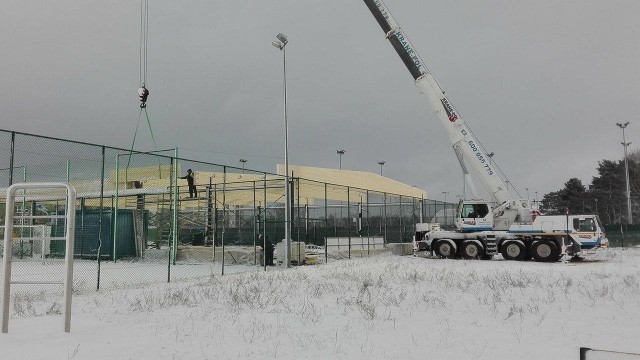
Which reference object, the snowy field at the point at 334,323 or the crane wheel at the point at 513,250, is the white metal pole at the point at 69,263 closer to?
the snowy field at the point at 334,323

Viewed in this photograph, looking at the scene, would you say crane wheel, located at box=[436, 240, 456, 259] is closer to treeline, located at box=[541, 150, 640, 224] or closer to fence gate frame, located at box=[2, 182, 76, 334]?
fence gate frame, located at box=[2, 182, 76, 334]

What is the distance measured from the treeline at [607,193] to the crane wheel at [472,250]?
Answer: 43619 mm

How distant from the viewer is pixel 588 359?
7.57ft

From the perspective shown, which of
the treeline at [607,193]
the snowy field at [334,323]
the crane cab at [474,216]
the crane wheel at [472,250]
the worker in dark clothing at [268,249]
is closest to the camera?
the snowy field at [334,323]

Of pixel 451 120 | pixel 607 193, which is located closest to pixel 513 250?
pixel 451 120

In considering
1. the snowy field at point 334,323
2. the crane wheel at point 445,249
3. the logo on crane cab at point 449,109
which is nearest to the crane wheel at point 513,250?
the crane wheel at point 445,249

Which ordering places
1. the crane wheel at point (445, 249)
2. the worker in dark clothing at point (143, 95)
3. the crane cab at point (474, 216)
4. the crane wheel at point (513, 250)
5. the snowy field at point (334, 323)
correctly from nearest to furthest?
1. the snowy field at point (334, 323)
2. the worker in dark clothing at point (143, 95)
3. the crane wheel at point (513, 250)
4. the crane cab at point (474, 216)
5. the crane wheel at point (445, 249)

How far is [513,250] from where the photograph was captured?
75.2 feet

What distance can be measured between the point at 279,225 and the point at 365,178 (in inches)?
568

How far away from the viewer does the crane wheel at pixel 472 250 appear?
23516 mm

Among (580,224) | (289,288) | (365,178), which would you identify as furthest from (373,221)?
(289,288)

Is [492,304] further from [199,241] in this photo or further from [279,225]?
[279,225]

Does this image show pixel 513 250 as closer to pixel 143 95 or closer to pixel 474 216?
pixel 474 216

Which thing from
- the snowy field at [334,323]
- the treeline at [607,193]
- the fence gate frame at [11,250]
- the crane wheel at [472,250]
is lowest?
the snowy field at [334,323]
